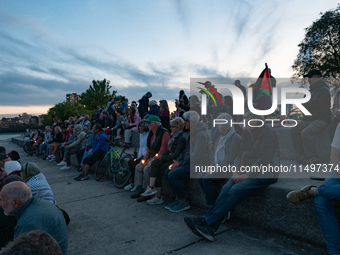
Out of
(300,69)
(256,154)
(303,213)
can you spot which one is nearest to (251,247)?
(303,213)

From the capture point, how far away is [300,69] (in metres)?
38.2

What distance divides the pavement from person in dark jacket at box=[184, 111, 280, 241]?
0.66 feet

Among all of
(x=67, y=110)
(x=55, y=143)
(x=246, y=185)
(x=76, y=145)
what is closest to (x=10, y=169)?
(x=246, y=185)

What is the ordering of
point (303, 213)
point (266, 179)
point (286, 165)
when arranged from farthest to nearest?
point (286, 165), point (266, 179), point (303, 213)

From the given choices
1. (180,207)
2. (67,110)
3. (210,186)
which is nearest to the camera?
(210,186)

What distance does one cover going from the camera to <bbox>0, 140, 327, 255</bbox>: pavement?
2979 mm

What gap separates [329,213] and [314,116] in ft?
8.67

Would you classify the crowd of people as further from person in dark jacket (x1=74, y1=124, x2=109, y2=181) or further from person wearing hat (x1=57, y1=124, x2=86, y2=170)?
person wearing hat (x1=57, y1=124, x2=86, y2=170)

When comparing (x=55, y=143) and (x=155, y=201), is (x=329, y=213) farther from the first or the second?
(x=55, y=143)

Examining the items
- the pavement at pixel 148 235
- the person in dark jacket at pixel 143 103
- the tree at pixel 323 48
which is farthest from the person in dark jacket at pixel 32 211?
the tree at pixel 323 48

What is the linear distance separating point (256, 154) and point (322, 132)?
2634 mm

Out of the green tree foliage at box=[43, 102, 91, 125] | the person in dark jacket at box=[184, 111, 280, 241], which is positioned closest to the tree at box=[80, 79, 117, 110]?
the green tree foliage at box=[43, 102, 91, 125]

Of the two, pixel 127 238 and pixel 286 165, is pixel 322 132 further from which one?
pixel 127 238

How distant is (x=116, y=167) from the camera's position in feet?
21.9
